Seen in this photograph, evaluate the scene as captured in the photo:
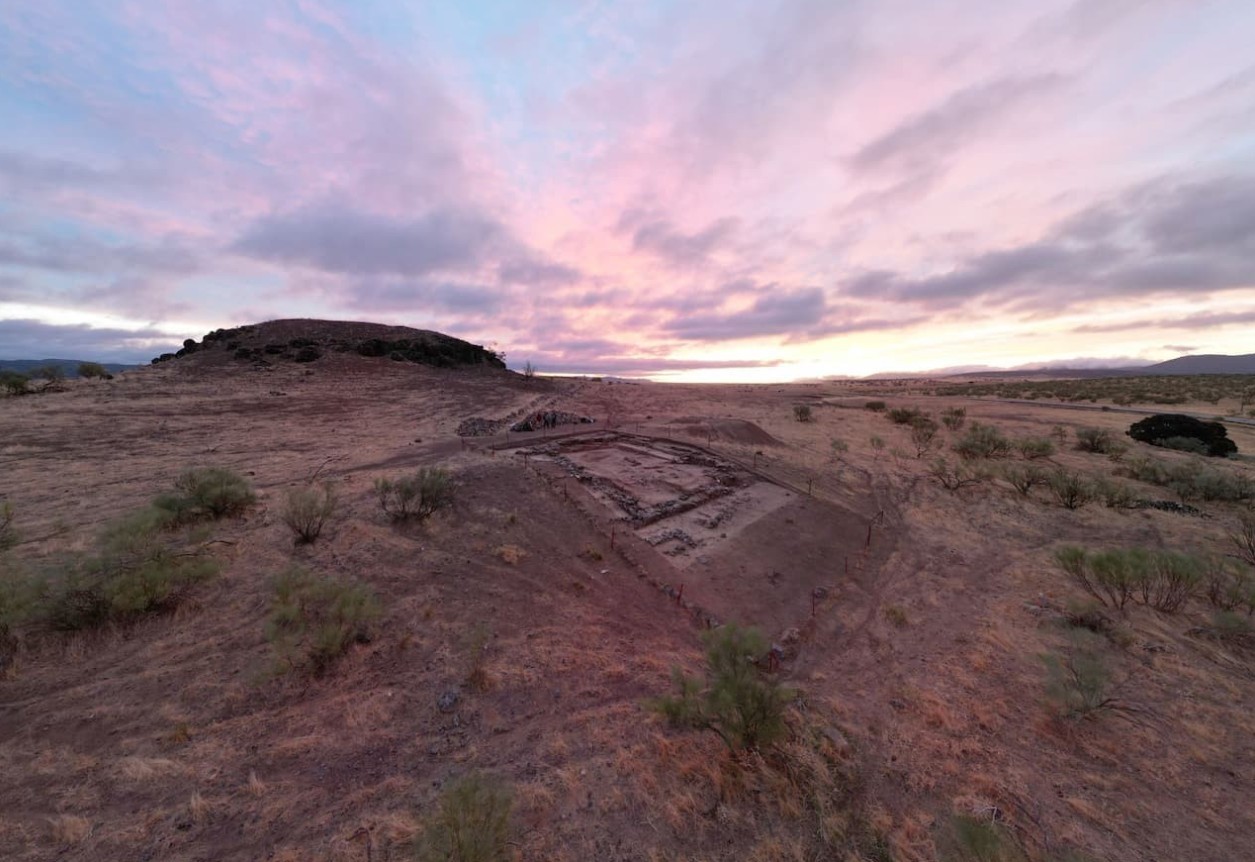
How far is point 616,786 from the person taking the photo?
5070 mm

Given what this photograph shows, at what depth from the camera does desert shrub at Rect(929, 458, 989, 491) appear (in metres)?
16.8

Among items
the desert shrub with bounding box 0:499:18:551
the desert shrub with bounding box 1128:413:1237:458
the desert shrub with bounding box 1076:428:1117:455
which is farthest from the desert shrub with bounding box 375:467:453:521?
the desert shrub with bounding box 1128:413:1237:458

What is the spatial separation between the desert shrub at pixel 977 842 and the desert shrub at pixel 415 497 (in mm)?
10520

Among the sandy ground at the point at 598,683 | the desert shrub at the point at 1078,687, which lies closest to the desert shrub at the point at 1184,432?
the sandy ground at the point at 598,683

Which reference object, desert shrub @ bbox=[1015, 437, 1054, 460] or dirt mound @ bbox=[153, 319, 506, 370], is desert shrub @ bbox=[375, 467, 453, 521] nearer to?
desert shrub @ bbox=[1015, 437, 1054, 460]

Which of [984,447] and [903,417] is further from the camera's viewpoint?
[903,417]

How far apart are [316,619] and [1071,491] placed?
20.2 metres

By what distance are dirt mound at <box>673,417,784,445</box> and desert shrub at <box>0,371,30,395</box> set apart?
39.5 meters

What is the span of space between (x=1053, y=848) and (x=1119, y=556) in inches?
279

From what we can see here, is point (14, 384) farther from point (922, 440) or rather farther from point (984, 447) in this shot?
point (984, 447)

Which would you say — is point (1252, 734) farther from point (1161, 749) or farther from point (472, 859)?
point (472, 859)

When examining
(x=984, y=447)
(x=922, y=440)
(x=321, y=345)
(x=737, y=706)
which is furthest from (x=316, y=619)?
(x=321, y=345)

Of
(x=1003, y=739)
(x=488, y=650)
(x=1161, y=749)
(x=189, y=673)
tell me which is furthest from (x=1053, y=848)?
(x=189, y=673)

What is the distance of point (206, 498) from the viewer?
10344 mm
